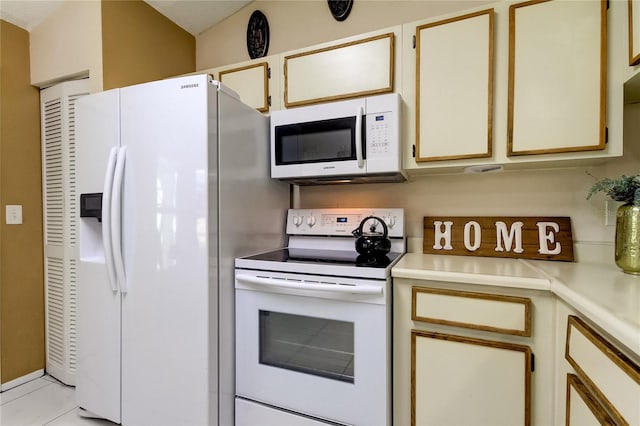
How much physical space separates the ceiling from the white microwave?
118 centimetres

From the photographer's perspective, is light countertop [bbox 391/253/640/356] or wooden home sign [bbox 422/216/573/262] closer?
light countertop [bbox 391/253/640/356]

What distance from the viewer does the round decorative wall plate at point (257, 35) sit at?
222 cm

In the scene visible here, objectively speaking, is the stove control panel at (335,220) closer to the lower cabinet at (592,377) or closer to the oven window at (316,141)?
the oven window at (316,141)

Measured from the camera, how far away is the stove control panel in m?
1.76

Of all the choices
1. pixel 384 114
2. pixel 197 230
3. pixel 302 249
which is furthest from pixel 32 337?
pixel 384 114

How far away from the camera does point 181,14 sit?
2.24 meters

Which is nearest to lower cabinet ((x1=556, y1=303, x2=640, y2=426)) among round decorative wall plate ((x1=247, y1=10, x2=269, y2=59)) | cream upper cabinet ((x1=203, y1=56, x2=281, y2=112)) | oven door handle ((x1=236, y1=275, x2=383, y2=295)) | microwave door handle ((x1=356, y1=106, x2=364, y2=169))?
oven door handle ((x1=236, y1=275, x2=383, y2=295))

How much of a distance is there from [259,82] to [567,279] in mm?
1807

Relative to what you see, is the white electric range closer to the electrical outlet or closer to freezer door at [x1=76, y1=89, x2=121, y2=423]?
freezer door at [x1=76, y1=89, x2=121, y2=423]

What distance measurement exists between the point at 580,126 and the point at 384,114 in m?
0.81

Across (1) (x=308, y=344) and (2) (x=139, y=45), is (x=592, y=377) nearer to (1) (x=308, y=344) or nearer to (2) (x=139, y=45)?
(1) (x=308, y=344)

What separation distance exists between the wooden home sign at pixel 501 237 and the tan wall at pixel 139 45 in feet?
6.82

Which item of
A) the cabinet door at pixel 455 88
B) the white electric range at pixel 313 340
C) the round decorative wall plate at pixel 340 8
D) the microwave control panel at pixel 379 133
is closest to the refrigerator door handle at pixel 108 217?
the white electric range at pixel 313 340

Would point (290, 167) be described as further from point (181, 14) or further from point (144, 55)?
point (181, 14)
